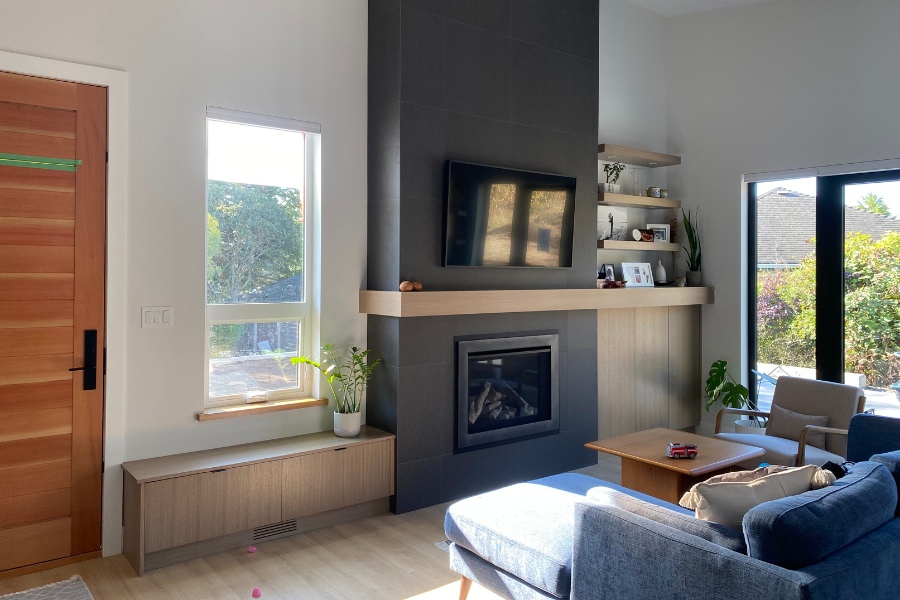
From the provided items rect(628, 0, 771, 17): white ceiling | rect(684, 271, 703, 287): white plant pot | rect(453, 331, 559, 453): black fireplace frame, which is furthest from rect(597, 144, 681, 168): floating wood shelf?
rect(453, 331, 559, 453): black fireplace frame

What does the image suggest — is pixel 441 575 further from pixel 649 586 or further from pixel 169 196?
pixel 169 196

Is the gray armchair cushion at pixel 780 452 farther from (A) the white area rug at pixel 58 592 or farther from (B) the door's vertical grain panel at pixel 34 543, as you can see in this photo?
(B) the door's vertical grain panel at pixel 34 543

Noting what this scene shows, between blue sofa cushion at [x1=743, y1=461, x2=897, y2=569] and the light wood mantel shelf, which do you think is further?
the light wood mantel shelf

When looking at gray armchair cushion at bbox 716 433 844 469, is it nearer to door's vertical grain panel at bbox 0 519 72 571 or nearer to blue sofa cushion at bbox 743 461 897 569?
blue sofa cushion at bbox 743 461 897 569

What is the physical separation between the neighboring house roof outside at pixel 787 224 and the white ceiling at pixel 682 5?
1562 millimetres

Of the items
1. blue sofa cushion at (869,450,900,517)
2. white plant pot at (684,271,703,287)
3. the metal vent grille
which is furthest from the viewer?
white plant pot at (684,271,703,287)

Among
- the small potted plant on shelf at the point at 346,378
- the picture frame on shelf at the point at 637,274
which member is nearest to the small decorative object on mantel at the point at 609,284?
the picture frame on shelf at the point at 637,274

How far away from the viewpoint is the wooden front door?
3148 mm

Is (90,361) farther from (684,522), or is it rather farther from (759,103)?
(759,103)

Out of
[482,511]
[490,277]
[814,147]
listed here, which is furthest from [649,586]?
[814,147]

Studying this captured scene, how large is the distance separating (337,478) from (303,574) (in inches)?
26.0

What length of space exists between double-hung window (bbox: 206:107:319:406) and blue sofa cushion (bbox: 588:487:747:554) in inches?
94.0

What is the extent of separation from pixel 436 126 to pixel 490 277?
3.39ft

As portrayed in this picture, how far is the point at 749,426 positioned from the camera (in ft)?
16.8
